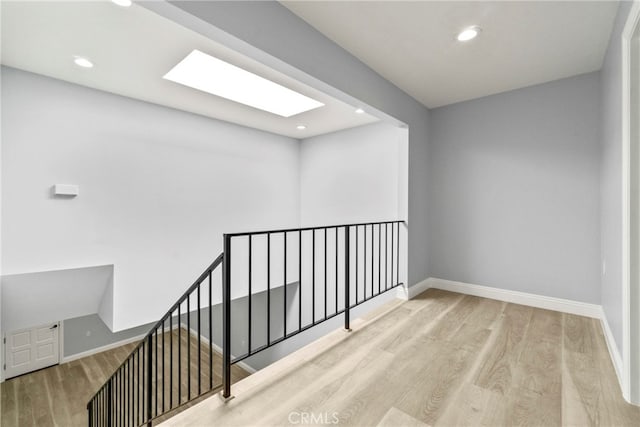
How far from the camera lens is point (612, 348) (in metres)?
1.95

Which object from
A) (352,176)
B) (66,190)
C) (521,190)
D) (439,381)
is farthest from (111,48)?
(521,190)

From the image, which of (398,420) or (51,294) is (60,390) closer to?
(51,294)

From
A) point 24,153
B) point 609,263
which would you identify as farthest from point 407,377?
point 24,153

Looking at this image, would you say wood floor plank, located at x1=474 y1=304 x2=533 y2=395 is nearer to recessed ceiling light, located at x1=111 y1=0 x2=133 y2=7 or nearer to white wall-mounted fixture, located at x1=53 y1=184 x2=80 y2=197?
recessed ceiling light, located at x1=111 y1=0 x2=133 y2=7

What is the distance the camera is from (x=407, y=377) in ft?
5.66

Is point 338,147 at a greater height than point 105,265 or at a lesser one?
greater

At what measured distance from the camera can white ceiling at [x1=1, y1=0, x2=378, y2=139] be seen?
1.86m

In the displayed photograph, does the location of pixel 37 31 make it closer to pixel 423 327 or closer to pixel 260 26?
pixel 260 26

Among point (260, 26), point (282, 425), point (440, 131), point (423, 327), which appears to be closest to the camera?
point (282, 425)

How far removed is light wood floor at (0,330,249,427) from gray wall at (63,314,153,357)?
0.54ft

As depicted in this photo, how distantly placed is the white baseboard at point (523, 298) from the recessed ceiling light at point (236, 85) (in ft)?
8.80

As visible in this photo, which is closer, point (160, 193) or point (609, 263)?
point (609, 263)

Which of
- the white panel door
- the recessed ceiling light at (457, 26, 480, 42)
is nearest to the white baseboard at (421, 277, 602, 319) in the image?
the recessed ceiling light at (457, 26, 480, 42)

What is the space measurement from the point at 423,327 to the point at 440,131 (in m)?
2.37
